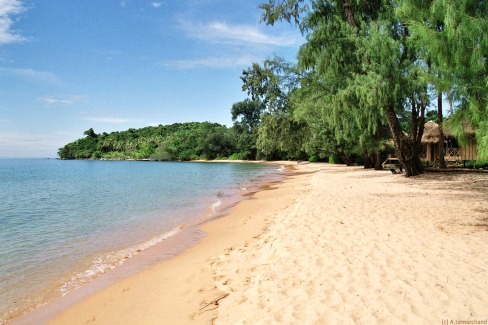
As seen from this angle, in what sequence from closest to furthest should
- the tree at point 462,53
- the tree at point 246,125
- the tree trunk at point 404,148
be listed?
the tree at point 462,53
the tree trunk at point 404,148
the tree at point 246,125

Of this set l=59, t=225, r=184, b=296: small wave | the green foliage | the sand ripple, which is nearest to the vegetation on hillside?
the sand ripple

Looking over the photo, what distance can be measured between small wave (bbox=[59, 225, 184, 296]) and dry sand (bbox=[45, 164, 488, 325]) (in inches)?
37.0

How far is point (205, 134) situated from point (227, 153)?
9989 mm

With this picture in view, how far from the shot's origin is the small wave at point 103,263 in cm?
635

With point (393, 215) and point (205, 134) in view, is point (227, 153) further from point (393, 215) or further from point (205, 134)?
point (393, 215)

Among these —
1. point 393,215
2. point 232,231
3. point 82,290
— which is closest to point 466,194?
point 393,215

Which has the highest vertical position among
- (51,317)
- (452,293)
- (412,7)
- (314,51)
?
(314,51)

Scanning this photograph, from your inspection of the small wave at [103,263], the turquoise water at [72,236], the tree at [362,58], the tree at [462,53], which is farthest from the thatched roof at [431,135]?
the small wave at [103,263]

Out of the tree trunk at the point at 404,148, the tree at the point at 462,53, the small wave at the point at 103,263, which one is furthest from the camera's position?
the tree trunk at the point at 404,148

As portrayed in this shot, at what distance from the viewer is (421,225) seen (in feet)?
24.3

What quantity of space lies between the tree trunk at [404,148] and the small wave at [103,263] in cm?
1271

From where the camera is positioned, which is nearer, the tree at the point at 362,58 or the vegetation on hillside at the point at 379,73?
the vegetation on hillside at the point at 379,73

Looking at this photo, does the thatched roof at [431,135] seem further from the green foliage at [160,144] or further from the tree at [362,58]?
the green foliage at [160,144]

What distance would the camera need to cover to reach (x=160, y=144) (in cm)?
11431
